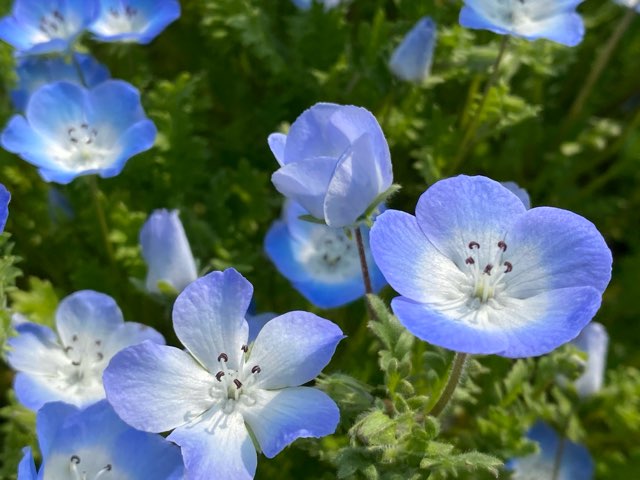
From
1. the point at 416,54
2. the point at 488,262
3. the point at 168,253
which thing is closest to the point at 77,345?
the point at 168,253

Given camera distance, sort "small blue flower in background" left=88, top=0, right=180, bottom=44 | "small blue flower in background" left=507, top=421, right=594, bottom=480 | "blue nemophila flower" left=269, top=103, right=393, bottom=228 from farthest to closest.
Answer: "small blue flower in background" left=88, top=0, right=180, bottom=44, "small blue flower in background" left=507, top=421, right=594, bottom=480, "blue nemophila flower" left=269, top=103, right=393, bottom=228

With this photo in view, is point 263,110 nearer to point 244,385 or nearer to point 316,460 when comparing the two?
point 316,460

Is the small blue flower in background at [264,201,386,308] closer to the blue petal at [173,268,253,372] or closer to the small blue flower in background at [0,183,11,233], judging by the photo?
the blue petal at [173,268,253,372]

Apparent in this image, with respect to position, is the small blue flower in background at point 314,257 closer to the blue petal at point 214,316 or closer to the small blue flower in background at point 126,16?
the blue petal at point 214,316

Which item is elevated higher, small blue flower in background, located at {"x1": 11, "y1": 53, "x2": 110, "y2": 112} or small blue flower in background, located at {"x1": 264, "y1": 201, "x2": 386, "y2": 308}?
small blue flower in background, located at {"x1": 11, "y1": 53, "x2": 110, "y2": 112}

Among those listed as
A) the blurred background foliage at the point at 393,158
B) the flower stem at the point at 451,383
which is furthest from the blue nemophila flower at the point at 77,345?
the flower stem at the point at 451,383

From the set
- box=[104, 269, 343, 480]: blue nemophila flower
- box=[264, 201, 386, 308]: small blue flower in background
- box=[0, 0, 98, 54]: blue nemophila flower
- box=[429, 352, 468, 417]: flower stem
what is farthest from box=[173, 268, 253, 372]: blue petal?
box=[0, 0, 98, 54]: blue nemophila flower
